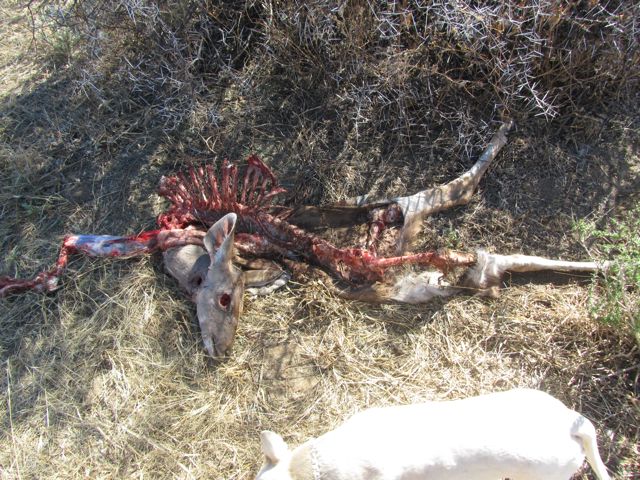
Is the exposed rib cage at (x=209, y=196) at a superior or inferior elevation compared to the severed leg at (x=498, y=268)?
superior

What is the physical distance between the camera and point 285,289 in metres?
3.11

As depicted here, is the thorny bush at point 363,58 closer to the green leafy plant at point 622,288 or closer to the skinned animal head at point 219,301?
the green leafy plant at point 622,288

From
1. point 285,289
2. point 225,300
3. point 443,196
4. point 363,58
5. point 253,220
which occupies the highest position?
point 363,58

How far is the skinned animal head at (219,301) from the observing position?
2841 millimetres

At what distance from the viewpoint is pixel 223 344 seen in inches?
112

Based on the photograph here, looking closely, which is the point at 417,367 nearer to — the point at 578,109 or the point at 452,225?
the point at 452,225

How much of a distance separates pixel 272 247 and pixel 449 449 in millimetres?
1666

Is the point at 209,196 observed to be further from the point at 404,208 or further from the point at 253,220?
the point at 404,208

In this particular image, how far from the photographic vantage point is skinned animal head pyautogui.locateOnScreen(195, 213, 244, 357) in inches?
112

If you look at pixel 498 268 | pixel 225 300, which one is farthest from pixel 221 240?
pixel 498 268

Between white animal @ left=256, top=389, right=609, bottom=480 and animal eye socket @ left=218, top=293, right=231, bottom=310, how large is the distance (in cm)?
107

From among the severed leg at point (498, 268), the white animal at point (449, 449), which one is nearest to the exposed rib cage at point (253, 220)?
the severed leg at point (498, 268)

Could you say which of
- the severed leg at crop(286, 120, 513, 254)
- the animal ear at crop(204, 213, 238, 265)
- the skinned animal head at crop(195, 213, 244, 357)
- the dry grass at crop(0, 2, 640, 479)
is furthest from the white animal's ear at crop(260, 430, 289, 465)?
the severed leg at crop(286, 120, 513, 254)

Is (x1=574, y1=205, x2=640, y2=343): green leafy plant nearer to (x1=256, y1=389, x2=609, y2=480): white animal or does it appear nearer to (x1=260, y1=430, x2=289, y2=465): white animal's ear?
(x1=256, y1=389, x2=609, y2=480): white animal
